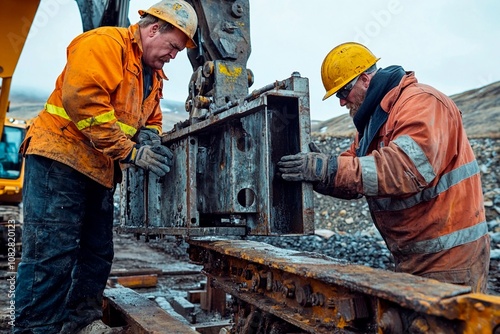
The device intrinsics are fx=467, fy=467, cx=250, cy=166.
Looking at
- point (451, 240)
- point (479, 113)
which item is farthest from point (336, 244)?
point (479, 113)

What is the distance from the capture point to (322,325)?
188cm

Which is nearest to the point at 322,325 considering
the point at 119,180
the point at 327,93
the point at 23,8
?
the point at 327,93

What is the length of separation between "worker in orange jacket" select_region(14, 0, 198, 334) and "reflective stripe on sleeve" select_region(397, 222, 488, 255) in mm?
1519

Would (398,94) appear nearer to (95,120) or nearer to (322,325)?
(322,325)

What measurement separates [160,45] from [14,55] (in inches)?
145

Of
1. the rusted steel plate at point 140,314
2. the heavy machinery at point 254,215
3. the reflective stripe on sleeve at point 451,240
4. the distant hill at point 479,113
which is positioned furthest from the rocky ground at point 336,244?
the reflective stripe on sleeve at point 451,240

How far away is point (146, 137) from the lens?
3215 mm

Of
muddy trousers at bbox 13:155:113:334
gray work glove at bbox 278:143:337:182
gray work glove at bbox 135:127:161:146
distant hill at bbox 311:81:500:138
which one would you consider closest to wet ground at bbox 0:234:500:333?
muddy trousers at bbox 13:155:113:334

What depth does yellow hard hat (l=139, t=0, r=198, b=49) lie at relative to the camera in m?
2.83

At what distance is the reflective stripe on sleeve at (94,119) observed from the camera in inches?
102

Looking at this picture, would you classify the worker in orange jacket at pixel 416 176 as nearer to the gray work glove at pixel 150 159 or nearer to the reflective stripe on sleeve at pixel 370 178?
the reflective stripe on sleeve at pixel 370 178

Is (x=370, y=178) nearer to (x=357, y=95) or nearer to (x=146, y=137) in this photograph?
(x=357, y=95)

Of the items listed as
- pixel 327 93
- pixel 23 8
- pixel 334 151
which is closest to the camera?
pixel 327 93

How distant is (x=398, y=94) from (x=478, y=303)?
1.46 meters
